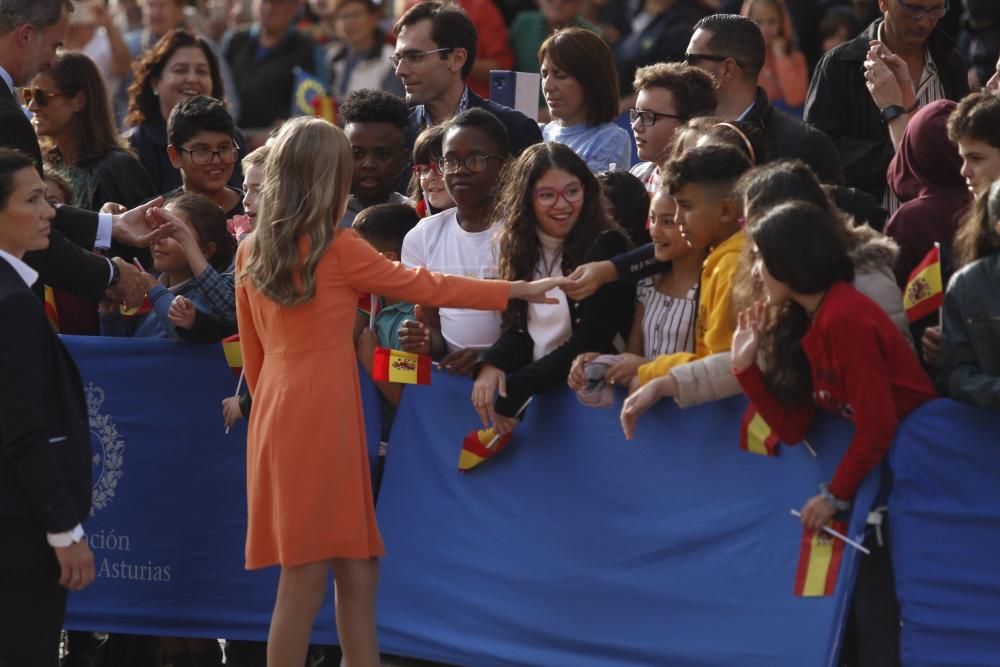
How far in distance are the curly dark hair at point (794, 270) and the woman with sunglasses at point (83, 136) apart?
152 inches

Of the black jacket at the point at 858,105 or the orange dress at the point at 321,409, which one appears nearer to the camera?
the orange dress at the point at 321,409

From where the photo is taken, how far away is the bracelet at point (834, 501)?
4859 mm

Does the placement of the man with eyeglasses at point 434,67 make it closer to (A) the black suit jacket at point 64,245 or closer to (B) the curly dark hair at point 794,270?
(A) the black suit jacket at point 64,245

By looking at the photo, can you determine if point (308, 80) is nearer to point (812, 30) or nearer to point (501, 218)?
point (812, 30)

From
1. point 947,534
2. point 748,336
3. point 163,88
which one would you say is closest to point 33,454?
point 748,336

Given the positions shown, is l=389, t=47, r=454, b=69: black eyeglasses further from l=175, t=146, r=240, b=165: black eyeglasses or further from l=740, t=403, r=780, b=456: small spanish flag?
l=740, t=403, r=780, b=456: small spanish flag

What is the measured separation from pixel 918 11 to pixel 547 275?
2.44 meters

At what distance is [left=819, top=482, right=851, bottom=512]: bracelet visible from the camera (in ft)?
15.9

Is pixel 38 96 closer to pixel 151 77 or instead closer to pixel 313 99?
pixel 151 77

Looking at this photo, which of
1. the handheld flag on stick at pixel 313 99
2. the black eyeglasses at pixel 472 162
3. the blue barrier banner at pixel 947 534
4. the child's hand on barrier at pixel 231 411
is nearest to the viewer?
the blue barrier banner at pixel 947 534

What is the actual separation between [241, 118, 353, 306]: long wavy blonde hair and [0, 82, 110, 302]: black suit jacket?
42.3 inches

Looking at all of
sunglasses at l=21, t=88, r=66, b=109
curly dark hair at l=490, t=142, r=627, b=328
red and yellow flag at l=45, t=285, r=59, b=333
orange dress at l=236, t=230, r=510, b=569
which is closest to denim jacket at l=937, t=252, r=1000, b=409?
curly dark hair at l=490, t=142, r=627, b=328

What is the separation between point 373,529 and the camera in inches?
217

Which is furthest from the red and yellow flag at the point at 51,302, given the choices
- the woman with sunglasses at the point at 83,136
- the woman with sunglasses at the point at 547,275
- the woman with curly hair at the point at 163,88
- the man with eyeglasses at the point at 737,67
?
the man with eyeglasses at the point at 737,67
